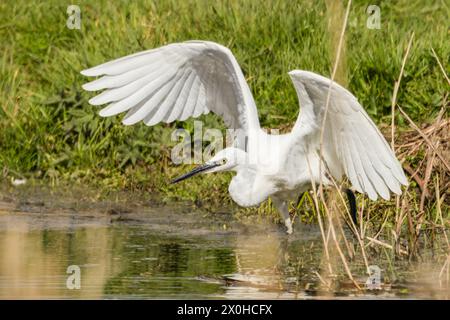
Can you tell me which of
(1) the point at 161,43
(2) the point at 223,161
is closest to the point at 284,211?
(2) the point at 223,161

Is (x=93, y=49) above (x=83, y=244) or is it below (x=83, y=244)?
above

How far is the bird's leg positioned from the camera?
8820 millimetres

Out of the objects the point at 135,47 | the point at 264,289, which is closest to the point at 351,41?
the point at 135,47

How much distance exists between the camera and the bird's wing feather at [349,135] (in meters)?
7.48

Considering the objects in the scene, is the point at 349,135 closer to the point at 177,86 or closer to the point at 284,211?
the point at 284,211

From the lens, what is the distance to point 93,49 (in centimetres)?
1089

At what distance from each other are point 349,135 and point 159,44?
3.46 m

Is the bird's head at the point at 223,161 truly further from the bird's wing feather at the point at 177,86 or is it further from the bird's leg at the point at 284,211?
the bird's leg at the point at 284,211

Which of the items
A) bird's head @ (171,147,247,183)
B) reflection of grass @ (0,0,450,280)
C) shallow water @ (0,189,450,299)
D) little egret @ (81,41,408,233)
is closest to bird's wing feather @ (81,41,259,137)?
little egret @ (81,41,408,233)

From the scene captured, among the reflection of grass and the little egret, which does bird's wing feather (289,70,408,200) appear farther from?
the reflection of grass

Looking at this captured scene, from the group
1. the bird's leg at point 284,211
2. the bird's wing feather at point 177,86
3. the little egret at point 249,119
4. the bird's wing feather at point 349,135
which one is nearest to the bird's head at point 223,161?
the little egret at point 249,119

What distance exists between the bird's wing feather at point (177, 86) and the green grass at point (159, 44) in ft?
4.20

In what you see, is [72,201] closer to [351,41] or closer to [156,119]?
[156,119]

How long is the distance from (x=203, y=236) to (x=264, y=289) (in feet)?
5.85
